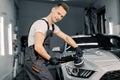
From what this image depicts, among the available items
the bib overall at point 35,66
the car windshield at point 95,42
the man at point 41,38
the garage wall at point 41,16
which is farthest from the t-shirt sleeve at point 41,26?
the garage wall at point 41,16

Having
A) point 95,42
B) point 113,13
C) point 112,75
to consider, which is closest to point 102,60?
point 112,75

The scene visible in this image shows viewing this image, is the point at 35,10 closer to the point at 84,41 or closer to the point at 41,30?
the point at 84,41

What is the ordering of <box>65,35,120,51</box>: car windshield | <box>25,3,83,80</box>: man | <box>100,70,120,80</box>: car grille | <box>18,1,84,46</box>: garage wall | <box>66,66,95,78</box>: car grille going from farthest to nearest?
<box>18,1,84,46</box>: garage wall
<box>65,35,120,51</box>: car windshield
<box>66,66,95,78</box>: car grille
<box>100,70,120,80</box>: car grille
<box>25,3,83,80</box>: man

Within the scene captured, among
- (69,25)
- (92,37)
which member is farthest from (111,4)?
(92,37)

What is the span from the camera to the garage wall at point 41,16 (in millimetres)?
13547

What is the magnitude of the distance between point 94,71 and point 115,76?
0.28 meters

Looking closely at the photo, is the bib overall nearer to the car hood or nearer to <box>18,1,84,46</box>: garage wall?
the car hood

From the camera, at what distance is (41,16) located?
13797 millimetres

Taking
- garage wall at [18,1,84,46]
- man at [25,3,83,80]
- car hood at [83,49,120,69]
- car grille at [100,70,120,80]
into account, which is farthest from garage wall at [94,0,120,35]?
man at [25,3,83,80]

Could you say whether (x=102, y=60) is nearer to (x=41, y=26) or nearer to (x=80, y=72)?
(x=80, y=72)

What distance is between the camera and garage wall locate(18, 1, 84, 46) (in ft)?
44.4

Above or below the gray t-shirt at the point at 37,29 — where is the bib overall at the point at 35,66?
below

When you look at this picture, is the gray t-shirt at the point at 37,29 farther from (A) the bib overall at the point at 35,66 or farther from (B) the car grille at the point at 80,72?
(B) the car grille at the point at 80,72

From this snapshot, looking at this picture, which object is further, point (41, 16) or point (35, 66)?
point (41, 16)
